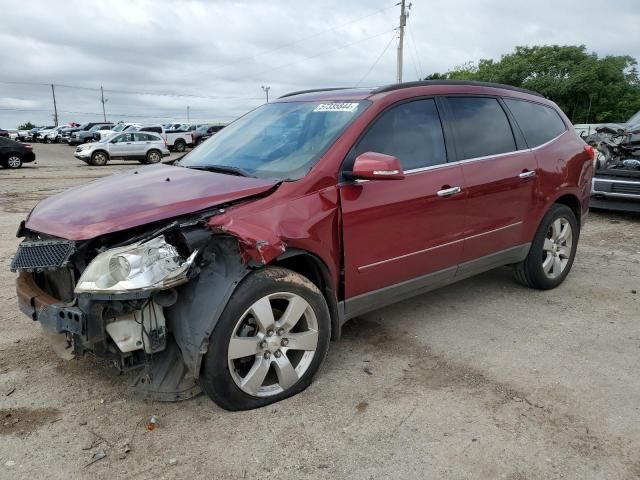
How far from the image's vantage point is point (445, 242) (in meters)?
3.91

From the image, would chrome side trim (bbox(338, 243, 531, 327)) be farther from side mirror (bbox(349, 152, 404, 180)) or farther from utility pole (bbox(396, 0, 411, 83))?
utility pole (bbox(396, 0, 411, 83))

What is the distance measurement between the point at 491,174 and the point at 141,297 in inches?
109

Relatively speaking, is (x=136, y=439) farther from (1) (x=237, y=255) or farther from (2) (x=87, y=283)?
(1) (x=237, y=255)

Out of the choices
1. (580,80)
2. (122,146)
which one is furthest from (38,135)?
(580,80)

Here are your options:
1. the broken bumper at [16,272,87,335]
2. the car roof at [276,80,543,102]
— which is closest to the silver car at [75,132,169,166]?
the car roof at [276,80,543,102]

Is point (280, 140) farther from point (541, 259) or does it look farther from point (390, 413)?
point (541, 259)

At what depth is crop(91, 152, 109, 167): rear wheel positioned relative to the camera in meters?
25.1

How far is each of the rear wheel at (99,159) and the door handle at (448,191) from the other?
24181mm

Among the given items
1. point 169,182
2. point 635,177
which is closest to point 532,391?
point 169,182

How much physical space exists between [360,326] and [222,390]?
1.59 metres

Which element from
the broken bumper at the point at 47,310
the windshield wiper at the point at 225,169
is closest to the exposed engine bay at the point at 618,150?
the windshield wiper at the point at 225,169

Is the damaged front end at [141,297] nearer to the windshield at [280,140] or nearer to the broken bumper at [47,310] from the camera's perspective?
the broken bumper at [47,310]

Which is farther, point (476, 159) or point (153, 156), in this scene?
point (153, 156)

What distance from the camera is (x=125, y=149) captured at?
85.0 ft
